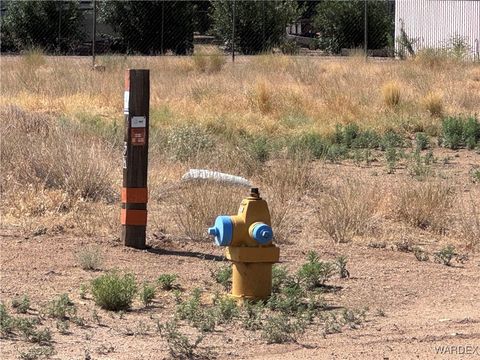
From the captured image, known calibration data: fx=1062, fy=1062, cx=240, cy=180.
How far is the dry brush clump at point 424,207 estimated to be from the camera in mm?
9735

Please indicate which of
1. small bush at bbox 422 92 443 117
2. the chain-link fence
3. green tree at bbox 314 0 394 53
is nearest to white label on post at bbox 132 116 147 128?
small bush at bbox 422 92 443 117

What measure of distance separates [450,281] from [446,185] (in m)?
3.42

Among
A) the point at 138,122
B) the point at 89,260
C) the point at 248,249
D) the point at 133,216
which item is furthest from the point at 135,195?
the point at 248,249

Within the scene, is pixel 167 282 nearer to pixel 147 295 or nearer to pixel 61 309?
pixel 147 295

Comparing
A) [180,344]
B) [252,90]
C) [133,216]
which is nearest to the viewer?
[180,344]

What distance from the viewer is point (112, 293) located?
6.71 metres

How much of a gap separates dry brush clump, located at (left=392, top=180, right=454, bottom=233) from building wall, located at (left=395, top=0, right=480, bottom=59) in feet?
72.1

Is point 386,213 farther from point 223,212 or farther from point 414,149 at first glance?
point 414,149

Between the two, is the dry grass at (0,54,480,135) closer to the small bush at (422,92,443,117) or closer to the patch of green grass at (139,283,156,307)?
the small bush at (422,92,443,117)

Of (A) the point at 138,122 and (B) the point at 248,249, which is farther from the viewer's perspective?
(A) the point at 138,122

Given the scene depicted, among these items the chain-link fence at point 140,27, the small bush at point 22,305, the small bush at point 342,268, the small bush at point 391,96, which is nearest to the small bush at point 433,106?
the small bush at point 391,96

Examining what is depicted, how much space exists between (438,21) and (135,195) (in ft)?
90.1

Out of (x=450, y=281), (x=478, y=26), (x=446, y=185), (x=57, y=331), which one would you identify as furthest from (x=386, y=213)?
(x=478, y=26)

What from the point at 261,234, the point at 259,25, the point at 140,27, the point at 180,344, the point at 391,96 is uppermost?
the point at 259,25
